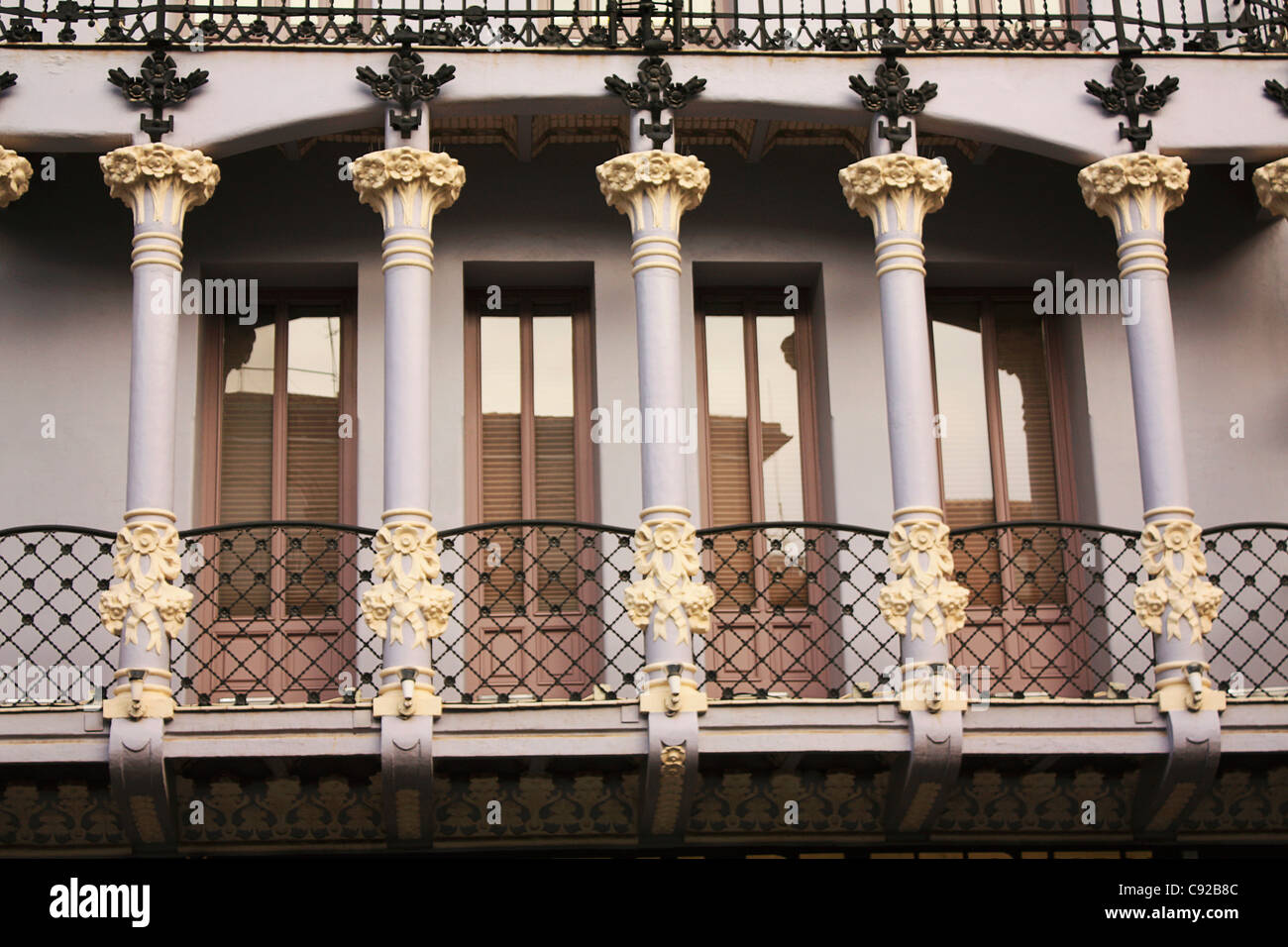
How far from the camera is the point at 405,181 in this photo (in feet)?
47.1

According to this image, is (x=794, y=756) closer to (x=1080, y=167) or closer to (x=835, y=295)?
(x=835, y=295)

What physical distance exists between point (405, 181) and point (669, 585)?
358 cm

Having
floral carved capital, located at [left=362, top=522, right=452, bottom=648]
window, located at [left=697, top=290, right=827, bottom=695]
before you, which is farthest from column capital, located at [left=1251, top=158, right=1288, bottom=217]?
floral carved capital, located at [left=362, top=522, right=452, bottom=648]

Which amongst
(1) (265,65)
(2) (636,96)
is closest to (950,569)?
(2) (636,96)

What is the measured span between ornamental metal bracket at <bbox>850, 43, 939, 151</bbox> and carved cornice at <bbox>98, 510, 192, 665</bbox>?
237 inches

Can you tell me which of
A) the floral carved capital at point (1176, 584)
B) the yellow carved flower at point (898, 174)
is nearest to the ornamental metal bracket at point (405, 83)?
the yellow carved flower at point (898, 174)

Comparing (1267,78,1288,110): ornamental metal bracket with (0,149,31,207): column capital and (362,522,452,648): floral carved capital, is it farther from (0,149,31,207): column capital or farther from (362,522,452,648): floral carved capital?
(0,149,31,207): column capital

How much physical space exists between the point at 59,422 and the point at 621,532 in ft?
15.5

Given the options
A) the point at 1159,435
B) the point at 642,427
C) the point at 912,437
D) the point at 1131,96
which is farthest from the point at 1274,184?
the point at 642,427

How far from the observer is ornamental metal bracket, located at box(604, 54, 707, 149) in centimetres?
1462

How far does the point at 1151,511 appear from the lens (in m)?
14.1

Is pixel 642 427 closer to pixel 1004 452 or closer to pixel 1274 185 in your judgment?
pixel 1004 452

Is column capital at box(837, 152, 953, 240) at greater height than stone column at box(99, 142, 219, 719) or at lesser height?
greater

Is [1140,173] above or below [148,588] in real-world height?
above
